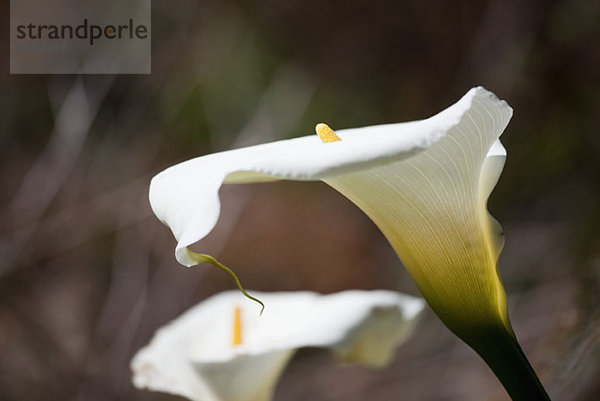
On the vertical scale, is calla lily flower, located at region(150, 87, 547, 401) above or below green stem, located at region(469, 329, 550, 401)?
above

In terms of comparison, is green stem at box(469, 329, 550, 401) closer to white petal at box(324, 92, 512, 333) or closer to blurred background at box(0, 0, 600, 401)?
white petal at box(324, 92, 512, 333)

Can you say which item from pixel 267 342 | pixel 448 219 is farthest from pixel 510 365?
pixel 267 342

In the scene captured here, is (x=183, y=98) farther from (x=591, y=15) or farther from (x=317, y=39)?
(x=591, y=15)

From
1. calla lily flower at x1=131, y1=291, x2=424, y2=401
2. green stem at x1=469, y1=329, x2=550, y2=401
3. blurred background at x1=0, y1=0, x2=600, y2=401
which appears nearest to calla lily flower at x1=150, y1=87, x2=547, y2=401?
green stem at x1=469, y1=329, x2=550, y2=401

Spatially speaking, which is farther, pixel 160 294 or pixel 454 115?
pixel 160 294

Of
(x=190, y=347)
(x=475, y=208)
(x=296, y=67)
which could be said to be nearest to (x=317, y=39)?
(x=296, y=67)

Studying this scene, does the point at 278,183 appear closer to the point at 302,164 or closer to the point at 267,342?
the point at 267,342

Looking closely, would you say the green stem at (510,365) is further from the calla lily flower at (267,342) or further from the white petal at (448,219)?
the calla lily flower at (267,342)
